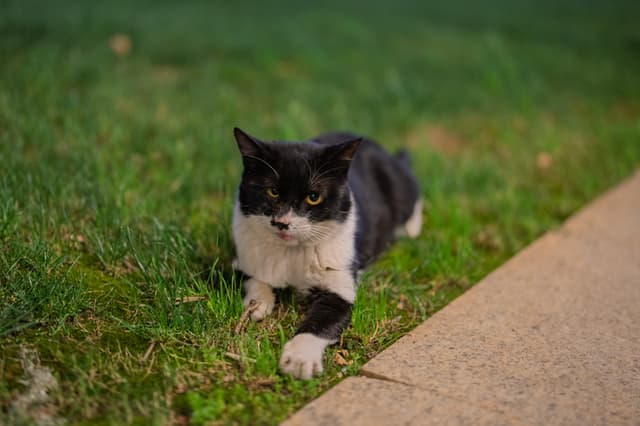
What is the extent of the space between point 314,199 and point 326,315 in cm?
48

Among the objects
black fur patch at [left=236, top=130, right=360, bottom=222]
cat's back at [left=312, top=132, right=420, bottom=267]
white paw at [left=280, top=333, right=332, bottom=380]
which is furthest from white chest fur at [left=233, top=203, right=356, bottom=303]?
white paw at [left=280, top=333, right=332, bottom=380]

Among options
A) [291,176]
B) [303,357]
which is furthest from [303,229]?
[303,357]

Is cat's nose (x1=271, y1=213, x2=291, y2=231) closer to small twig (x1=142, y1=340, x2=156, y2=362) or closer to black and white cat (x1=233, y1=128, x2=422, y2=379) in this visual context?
black and white cat (x1=233, y1=128, x2=422, y2=379)

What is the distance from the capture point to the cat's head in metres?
2.90

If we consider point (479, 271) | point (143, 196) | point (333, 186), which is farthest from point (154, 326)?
point (479, 271)

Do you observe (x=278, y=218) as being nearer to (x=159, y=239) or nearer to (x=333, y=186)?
(x=333, y=186)

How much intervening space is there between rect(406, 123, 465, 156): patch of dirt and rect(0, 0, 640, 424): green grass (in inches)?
0.9

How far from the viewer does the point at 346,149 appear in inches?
118

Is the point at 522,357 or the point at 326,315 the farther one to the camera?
the point at 326,315

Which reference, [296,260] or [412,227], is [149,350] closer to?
[296,260]

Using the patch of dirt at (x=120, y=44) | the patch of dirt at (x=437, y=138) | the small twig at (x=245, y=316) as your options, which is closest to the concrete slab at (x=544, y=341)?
the small twig at (x=245, y=316)

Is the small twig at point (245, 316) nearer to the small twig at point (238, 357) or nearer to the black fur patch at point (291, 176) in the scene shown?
the small twig at point (238, 357)

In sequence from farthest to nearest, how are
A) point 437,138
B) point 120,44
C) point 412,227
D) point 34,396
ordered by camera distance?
point 120,44, point 437,138, point 412,227, point 34,396

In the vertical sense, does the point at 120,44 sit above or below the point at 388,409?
above
